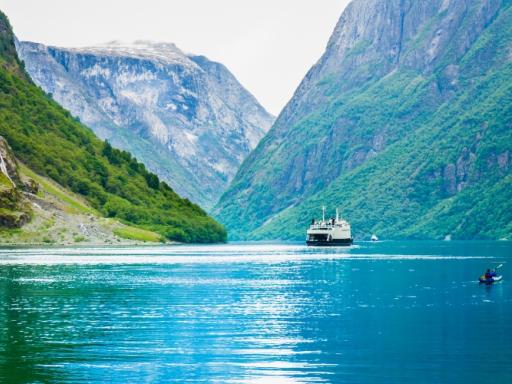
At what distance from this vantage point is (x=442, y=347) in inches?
2874

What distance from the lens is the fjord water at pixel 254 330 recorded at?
6406cm

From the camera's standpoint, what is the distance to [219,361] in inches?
2682

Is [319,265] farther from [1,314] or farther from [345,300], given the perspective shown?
[1,314]

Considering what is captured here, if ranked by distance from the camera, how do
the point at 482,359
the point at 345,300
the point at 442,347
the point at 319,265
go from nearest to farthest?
the point at 482,359 < the point at 442,347 < the point at 345,300 < the point at 319,265

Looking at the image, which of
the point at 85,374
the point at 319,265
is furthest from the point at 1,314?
the point at 319,265

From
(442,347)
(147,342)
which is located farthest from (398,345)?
(147,342)

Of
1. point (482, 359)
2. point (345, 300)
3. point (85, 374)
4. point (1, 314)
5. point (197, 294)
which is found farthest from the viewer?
point (197, 294)

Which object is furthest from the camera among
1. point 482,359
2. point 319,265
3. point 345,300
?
point 319,265

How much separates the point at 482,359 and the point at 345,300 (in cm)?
4481

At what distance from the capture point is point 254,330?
8431cm

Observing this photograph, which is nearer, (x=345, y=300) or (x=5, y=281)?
(x=345, y=300)

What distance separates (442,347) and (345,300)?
3905 centimetres

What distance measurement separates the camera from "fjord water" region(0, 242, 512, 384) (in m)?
64.1

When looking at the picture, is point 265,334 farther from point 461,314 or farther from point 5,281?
point 5,281
